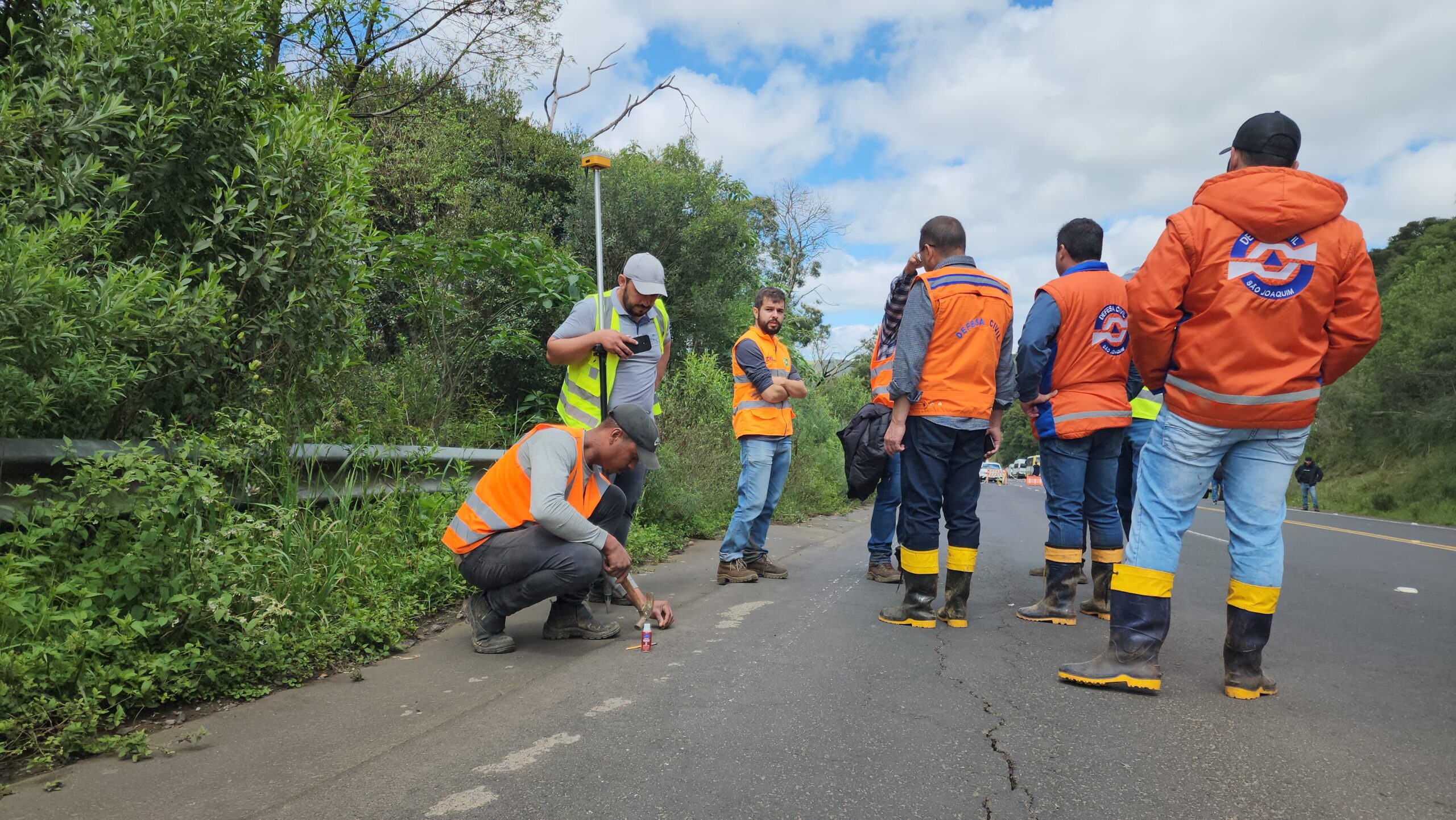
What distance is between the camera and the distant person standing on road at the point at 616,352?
496cm

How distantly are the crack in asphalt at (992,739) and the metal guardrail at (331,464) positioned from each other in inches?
125

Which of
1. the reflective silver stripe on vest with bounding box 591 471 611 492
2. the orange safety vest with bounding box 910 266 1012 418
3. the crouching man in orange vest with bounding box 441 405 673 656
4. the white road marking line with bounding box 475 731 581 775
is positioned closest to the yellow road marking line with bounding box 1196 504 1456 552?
the orange safety vest with bounding box 910 266 1012 418

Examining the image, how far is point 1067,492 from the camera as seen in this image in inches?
195

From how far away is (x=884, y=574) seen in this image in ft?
21.2

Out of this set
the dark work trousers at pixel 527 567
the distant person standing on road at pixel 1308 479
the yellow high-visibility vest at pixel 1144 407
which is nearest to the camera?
the dark work trousers at pixel 527 567

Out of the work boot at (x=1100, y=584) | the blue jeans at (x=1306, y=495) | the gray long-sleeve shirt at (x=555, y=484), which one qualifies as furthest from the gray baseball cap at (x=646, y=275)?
the blue jeans at (x=1306, y=495)

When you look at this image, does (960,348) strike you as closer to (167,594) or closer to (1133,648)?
(1133,648)

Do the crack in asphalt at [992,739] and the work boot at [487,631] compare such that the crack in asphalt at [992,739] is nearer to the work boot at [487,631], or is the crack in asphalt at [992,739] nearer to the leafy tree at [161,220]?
the work boot at [487,631]

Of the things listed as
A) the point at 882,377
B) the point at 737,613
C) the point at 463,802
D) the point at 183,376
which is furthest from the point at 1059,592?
the point at 183,376

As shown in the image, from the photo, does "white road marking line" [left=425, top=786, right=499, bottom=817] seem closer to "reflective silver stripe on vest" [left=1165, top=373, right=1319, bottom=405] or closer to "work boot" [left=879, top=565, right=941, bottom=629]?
"work boot" [left=879, top=565, right=941, bottom=629]

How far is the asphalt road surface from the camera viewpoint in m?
2.46

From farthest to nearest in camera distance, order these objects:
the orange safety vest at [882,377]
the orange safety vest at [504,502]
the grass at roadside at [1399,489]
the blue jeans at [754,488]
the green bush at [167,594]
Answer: the grass at roadside at [1399,489], the blue jeans at [754,488], the orange safety vest at [882,377], the orange safety vest at [504,502], the green bush at [167,594]

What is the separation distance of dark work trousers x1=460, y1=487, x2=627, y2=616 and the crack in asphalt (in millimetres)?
1645

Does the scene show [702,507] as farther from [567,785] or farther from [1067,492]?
[567,785]
